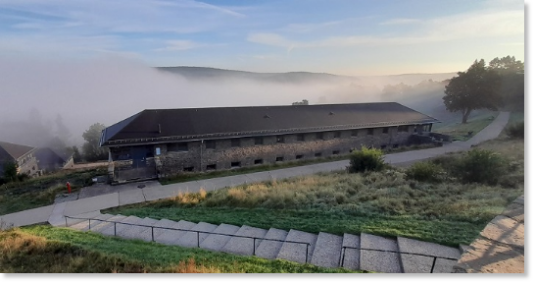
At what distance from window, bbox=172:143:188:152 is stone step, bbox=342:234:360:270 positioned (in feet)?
36.4

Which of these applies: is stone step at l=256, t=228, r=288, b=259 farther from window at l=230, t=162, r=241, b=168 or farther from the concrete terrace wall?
window at l=230, t=162, r=241, b=168

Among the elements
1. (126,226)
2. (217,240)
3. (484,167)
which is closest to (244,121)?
(126,226)

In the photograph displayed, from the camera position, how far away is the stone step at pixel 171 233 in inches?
320

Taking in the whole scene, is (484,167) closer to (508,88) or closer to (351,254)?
(351,254)

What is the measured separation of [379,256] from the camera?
20.1 feet

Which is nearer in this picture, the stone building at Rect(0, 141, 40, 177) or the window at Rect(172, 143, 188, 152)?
the window at Rect(172, 143, 188, 152)

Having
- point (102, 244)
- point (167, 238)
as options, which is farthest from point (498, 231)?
point (102, 244)


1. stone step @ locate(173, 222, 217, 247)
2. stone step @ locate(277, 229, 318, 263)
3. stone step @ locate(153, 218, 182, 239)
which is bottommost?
stone step @ locate(153, 218, 182, 239)

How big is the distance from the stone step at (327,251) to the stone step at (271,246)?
89 cm

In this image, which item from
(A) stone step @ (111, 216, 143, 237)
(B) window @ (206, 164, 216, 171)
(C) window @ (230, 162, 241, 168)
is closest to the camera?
(A) stone step @ (111, 216, 143, 237)

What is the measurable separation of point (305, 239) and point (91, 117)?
12614 cm

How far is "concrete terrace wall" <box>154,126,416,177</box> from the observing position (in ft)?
52.1

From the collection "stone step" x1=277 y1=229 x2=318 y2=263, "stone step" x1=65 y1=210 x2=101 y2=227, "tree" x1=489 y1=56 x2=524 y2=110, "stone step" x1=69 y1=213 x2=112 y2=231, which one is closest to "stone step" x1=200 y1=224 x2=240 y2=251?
"stone step" x1=277 y1=229 x2=318 y2=263

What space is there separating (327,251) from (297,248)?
2.30 ft
